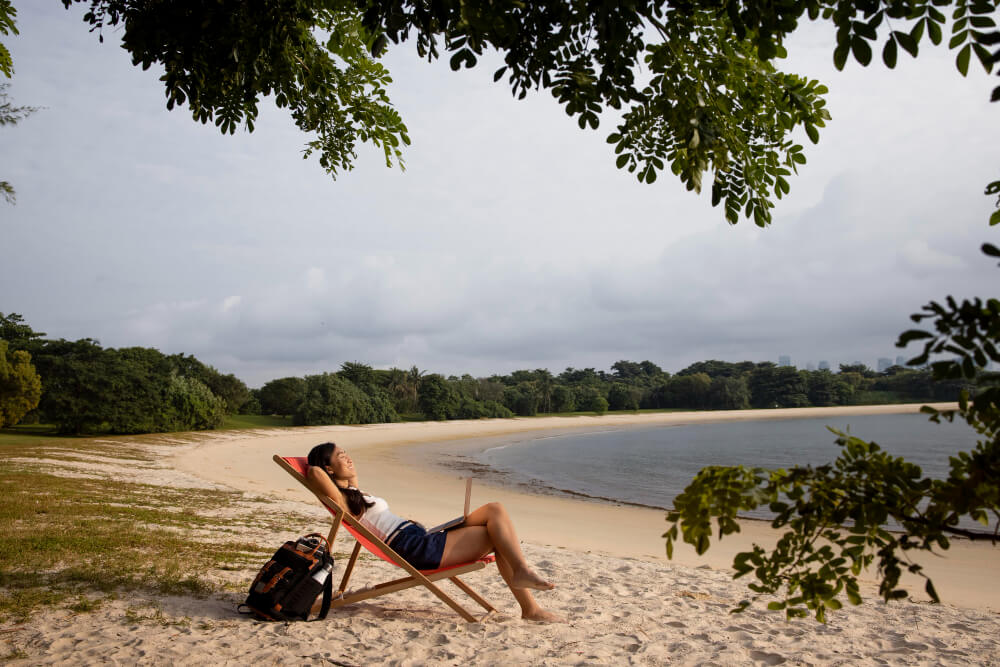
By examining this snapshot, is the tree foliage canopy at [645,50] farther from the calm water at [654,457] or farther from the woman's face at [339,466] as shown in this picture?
the calm water at [654,457]

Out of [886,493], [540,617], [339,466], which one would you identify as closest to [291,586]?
[339,466]

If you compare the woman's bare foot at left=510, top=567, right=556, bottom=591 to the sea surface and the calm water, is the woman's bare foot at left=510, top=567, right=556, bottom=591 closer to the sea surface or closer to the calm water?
the sea surface

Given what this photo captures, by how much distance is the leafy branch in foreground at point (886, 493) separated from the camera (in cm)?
110

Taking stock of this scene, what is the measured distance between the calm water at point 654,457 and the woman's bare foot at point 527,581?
413 inches

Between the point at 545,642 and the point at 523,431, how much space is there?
40.9 metres

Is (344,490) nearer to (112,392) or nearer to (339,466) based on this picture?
(339,466)

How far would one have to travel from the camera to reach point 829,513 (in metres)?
1.29

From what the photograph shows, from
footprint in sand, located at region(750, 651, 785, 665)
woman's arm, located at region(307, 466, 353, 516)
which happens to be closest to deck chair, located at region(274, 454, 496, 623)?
woman's arm, located at region(307, 466, 353, 516)

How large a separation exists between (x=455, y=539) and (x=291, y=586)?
0.94 metres

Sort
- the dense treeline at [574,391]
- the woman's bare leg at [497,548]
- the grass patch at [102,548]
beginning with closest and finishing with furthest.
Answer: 1. the woman's bare leg at [497,548]
2. the grass patch at [102,548]
3. the dense treeline at [574,391]

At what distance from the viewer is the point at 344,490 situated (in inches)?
155

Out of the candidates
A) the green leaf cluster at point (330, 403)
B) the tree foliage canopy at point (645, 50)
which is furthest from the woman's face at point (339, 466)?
the green leaf cluster at point (330, 403)

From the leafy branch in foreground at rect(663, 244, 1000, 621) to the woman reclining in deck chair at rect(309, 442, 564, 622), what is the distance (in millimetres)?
2362

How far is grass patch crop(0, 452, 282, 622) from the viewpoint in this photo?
3863 mm
